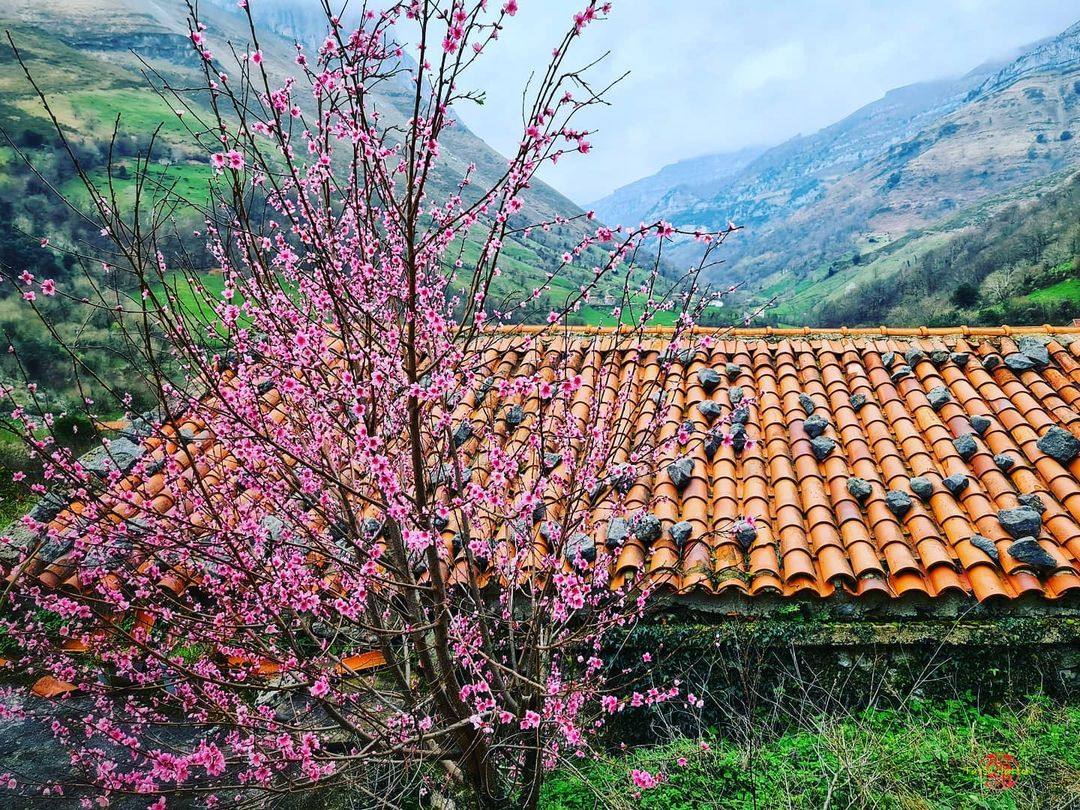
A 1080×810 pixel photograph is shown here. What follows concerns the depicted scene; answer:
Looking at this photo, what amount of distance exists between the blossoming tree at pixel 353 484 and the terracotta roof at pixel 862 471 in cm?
56

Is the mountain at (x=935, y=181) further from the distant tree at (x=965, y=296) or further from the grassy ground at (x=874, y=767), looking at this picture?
the grassy ground at (x=874, y=767)

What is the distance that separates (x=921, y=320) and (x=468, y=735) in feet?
96.4

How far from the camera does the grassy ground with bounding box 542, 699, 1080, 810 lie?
365 centimetres

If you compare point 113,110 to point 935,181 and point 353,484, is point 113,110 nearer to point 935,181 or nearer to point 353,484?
point 353,484

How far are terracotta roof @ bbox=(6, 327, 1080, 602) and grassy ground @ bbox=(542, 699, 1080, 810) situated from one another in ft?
3.11

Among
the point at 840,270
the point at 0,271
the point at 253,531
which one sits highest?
the point at 0,271

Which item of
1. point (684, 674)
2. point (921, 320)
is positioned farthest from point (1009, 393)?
point (921, 320)

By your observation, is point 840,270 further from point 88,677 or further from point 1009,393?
point 88,677

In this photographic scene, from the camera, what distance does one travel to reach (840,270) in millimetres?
62875

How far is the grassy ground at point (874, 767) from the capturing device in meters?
3.65

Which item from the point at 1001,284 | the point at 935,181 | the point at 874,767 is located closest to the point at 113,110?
the point at 874,767

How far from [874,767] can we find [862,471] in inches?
89.3

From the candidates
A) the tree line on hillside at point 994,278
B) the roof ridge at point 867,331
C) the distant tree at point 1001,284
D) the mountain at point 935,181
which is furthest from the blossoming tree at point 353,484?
the mountain at point 935,181

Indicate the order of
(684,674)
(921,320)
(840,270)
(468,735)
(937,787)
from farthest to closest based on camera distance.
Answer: (840,270) < (921,320) < (684,674) < (937,787) < (468,735)
